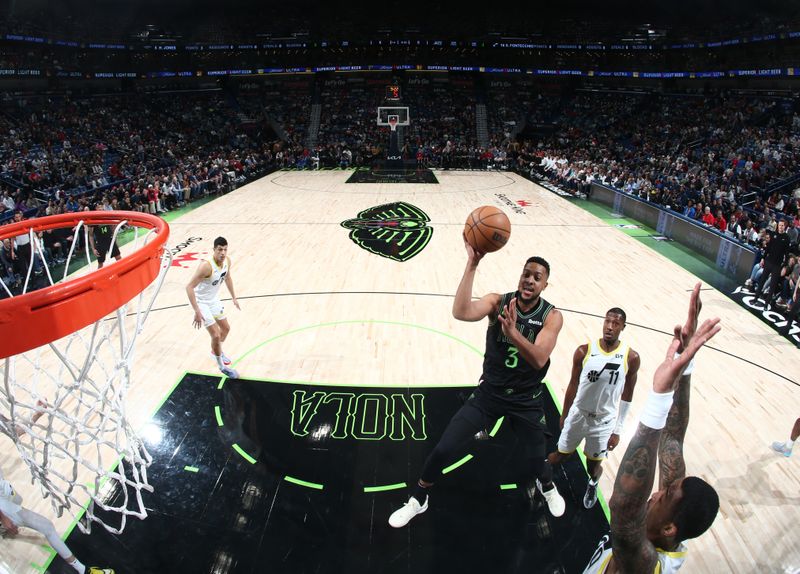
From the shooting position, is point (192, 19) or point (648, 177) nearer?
point (648, 177)

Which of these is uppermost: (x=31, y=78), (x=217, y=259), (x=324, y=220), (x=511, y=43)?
(x=511, y=43)

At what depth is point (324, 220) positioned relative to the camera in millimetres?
14281

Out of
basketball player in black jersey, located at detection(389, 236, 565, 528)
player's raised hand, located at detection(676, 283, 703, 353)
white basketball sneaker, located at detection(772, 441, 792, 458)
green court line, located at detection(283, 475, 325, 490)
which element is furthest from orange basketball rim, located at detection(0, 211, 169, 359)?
white basketball sneaker, located at detection(772, 441, 792, 458)

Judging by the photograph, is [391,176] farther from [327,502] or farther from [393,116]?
[327,502]

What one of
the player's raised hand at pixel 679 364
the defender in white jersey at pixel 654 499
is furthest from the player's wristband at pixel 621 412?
the player's raised hand at pixel 679 364

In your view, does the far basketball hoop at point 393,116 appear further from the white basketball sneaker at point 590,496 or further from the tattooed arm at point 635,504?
the tattooed arm at point 635,504

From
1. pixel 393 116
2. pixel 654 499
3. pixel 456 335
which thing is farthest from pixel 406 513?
pixel 393 116

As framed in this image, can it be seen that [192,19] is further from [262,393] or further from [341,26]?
[262,393]

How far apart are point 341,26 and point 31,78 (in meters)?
21.3

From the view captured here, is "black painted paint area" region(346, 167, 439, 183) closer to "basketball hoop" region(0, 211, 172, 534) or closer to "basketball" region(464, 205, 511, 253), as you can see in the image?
"basketball hoop" region(0, 211, 172, 534)

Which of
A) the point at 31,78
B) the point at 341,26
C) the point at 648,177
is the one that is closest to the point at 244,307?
the point at 648,177

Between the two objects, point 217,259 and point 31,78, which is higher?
point 31,78

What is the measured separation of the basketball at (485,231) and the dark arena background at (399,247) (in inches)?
90.6

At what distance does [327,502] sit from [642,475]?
125 inches
